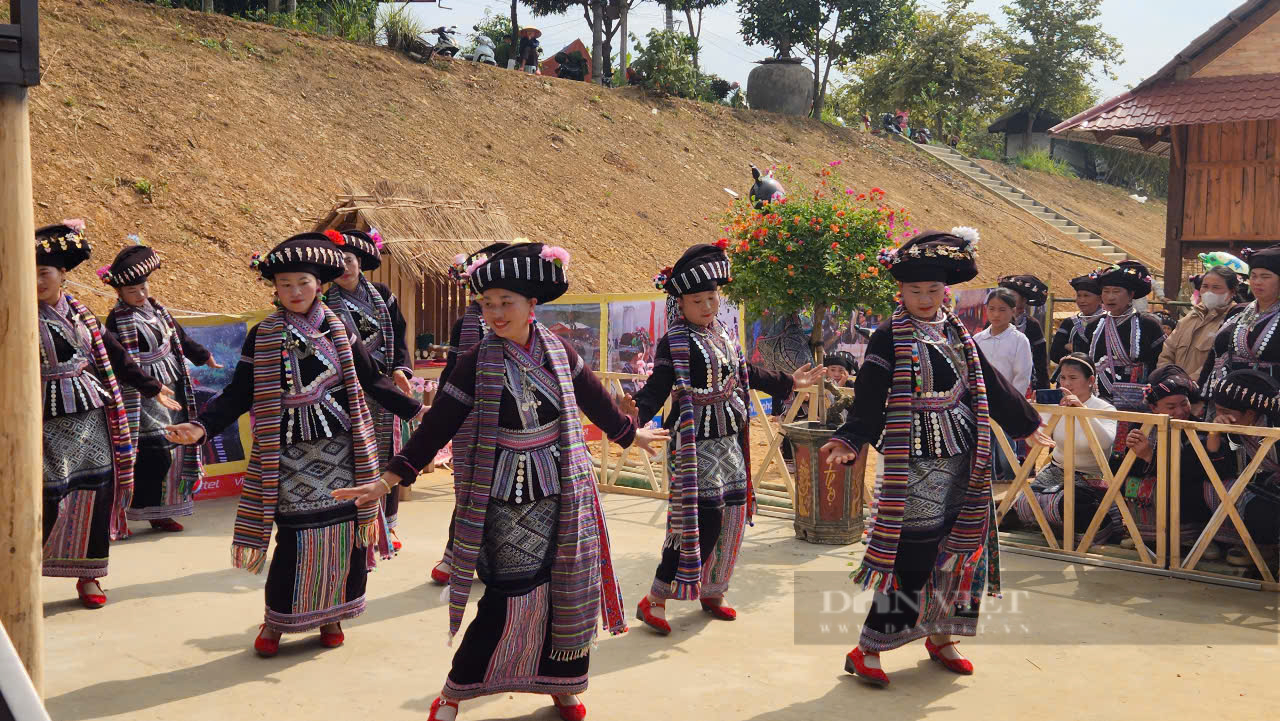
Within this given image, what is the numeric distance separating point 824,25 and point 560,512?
32501 mm

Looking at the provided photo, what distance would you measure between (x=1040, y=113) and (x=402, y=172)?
32198 millimetres

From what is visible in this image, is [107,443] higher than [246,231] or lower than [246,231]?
lower

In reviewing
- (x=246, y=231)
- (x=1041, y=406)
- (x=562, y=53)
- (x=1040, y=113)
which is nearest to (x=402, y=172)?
(x=246, y=231)

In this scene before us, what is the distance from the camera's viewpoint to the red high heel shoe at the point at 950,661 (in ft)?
16.9

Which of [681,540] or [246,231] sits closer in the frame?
[681,540]

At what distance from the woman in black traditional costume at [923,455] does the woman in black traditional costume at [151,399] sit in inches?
207

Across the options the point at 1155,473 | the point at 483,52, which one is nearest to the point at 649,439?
the point at 1155,473

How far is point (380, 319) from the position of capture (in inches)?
281

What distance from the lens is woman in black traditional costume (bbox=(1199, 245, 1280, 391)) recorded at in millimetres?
6730

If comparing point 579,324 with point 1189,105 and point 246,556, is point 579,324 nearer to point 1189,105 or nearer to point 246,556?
point 246,556

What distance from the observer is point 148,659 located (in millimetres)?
5395

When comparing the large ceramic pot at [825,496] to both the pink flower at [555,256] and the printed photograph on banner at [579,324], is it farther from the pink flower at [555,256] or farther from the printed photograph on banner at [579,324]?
the printed photograph on banner at [579,324]

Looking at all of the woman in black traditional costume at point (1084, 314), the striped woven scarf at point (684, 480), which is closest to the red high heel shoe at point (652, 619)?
the striped woven scarf at point (684, 480)

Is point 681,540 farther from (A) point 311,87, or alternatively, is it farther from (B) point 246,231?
(A) point 311,87
